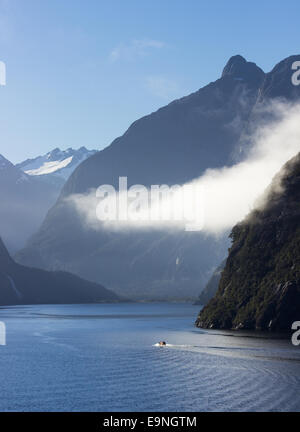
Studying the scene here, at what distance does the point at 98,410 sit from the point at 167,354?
7086 centimetres

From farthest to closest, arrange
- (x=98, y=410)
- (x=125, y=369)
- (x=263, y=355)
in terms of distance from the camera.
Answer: (x=263, y=355)
(x=125, y=369)
(x=98, y=410)

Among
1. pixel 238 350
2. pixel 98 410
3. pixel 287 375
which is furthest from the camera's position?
pixel 238 350

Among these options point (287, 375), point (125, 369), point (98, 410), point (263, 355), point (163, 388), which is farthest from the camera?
point (263, 355)

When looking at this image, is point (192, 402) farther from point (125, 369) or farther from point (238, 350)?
point (238, 350)

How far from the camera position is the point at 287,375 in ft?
428

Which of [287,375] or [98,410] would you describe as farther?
[287,375]
